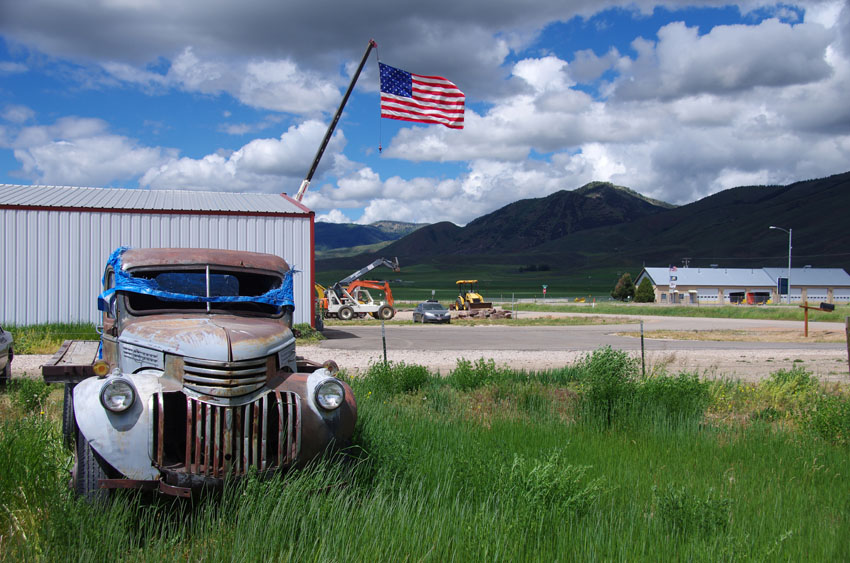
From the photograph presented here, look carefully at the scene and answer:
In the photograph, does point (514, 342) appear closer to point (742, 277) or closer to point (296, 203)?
point (296, 203)

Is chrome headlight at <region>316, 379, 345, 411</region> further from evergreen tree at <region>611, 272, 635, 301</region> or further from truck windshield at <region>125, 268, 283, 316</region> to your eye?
evergreen tree at <region>611, 272, 635, 301</region>

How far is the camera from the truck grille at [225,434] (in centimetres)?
487

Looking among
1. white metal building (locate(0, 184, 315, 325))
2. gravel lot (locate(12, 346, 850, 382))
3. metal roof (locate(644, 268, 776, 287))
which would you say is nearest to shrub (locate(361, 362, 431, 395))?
gravel lot (locate(12, 346, 850, 382))

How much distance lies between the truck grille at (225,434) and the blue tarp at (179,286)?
1.36 m

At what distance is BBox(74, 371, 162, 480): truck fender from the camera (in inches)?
188

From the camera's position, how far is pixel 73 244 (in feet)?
80.1

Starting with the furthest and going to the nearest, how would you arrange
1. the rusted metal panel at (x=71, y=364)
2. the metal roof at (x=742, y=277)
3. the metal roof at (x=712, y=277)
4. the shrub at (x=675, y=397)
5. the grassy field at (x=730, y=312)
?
the metal roof at (x=742, y=277)
the metal roof at (x=712, y=277)
the grassy field at (x=730, y=312)
the shrub at (x=675, y=397)
the rusted metal panel at (x=71, y=364)

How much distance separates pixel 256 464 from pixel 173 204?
23451 mm

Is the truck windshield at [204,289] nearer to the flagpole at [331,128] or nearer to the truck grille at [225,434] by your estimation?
the truck grille at [225,434]

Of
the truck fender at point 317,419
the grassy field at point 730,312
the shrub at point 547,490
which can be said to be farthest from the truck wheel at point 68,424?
the grassy field at point 730,312

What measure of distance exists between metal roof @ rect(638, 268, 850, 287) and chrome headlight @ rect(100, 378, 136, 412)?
89369 millimetres

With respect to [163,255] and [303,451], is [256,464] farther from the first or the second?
[163,255]

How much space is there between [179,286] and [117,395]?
1.78 metres

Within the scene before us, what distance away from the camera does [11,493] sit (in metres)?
4.84
